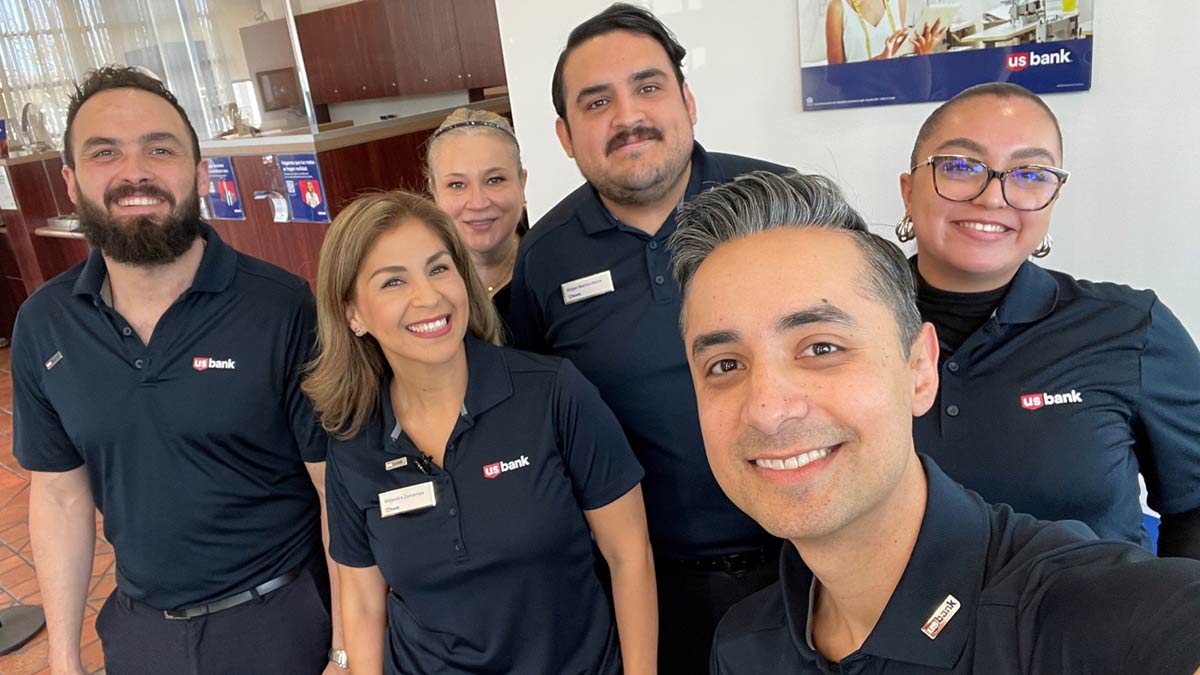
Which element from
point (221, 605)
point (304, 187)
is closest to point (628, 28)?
point (221, 605)

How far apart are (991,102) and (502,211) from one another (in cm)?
135

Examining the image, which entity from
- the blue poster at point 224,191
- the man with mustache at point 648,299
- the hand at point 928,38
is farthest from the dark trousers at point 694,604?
the blue poster at point 224,191

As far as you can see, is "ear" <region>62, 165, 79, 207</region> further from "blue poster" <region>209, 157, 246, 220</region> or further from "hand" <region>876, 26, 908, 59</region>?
"blue poster" <region>209, 157, 246, 220</region>

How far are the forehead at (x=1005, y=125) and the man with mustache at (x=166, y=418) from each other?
61.2 inches

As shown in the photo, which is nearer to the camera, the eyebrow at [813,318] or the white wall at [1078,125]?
the eyebrow at [813,318]

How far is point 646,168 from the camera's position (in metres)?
1.78

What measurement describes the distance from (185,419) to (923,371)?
1632 mm

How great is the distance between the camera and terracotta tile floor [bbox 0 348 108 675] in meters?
3.24

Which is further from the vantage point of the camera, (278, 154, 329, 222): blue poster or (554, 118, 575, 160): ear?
(278, 154, 329, 222): blue poster

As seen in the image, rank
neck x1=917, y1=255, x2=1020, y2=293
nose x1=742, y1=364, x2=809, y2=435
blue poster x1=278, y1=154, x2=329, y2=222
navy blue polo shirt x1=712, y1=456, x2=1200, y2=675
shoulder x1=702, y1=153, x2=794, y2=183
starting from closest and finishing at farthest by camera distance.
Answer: navy blue polo shirt x1=712, y1=456, x2=1200, y2=675, nose x1=742, y1=364, x2=809, y2=435, neck x1=917, y1=255, x2=1020, y2=293, shoulder x1=702, y1=153, x2=794, y2=183, blue poster x1=278, y1=154, x2=329, y2=222

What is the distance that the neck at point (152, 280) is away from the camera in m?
1.90

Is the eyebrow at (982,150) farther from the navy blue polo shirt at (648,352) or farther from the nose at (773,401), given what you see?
the nose at (773,401)

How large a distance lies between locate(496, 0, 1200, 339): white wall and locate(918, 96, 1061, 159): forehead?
106 centimetres

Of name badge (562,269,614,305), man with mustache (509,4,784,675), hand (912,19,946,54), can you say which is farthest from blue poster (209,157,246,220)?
hand (912,19,946,54)
